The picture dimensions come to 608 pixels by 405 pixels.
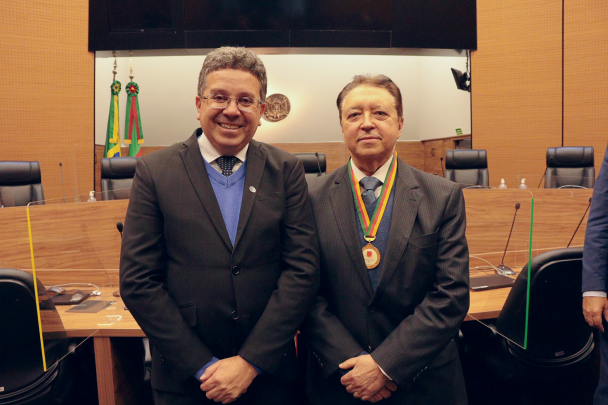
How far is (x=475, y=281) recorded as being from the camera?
2.11 meters

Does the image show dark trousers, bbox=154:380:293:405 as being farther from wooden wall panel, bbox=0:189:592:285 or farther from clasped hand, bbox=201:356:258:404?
wooden wall panel, bbox=0:189:592:285

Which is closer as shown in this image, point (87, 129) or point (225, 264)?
point (225, 264)

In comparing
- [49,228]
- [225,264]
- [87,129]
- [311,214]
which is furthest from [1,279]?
[87,129]

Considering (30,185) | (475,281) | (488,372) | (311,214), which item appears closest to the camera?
(311,214)

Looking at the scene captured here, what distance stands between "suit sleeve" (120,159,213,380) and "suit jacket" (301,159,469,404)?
0.36 m

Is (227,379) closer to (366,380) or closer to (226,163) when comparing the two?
(366,380)

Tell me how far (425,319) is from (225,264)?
23.2 inches

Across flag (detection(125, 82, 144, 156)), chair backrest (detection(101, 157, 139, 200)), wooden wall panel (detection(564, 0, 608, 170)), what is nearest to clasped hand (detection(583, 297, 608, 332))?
chair backrest (detection(101, 157, 139, 200))

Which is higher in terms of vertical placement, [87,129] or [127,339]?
[87,129]

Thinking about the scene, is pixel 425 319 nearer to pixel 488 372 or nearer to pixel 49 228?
pixel 488 372

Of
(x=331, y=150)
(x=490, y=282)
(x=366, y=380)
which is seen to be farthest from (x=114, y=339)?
(x=331, y=150)

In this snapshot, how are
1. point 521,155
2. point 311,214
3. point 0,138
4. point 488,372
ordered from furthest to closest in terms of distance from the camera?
1. point 521,155
2. point 0,138
3. point 488,372
4. point 311,214

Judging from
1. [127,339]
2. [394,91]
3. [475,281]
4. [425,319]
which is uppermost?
[394,91]

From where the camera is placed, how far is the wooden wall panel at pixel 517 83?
20.6 ft
